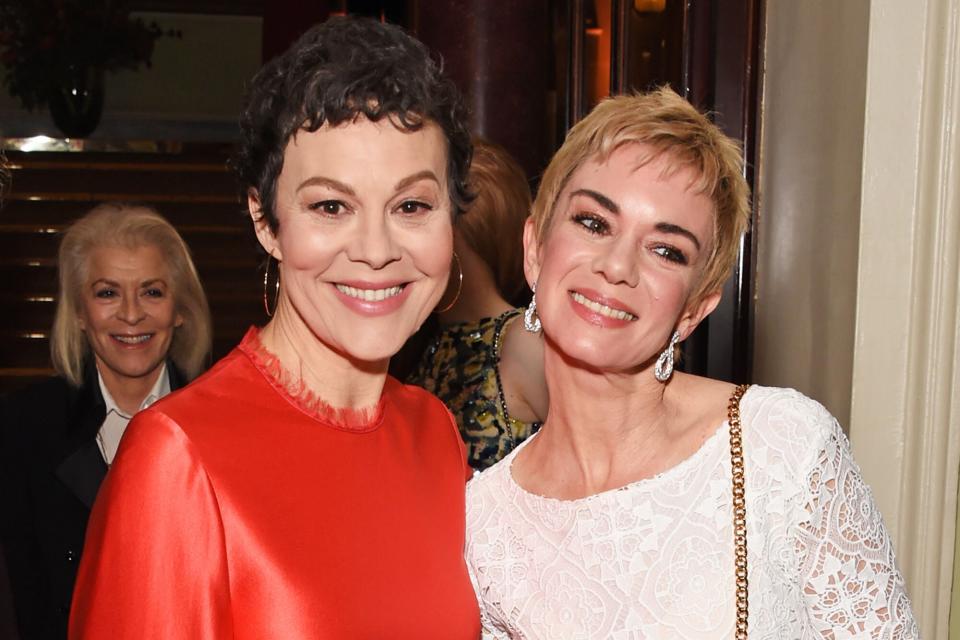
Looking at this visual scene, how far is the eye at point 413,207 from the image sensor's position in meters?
1.73

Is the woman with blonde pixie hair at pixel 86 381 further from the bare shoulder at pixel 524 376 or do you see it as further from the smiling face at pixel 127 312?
the bare shoulder at pixel 524 376

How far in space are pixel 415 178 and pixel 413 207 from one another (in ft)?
0.19

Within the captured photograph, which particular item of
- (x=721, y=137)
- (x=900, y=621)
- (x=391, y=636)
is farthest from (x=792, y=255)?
(x=391, y=636)

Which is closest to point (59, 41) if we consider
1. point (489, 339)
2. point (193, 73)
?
point (193, 73)

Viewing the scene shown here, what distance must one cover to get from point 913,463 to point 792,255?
0.56 metres

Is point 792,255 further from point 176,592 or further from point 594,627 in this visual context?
point 176,592

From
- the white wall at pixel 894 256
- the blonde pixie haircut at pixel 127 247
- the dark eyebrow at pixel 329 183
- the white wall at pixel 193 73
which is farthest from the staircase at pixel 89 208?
the dark eyebrow at pixel 329 183

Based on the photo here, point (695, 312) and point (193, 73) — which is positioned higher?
point (193, 73)

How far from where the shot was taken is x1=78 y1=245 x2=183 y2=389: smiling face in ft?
10.3

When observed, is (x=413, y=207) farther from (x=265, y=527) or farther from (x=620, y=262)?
(x=265, y=527)

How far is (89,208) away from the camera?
328 inches

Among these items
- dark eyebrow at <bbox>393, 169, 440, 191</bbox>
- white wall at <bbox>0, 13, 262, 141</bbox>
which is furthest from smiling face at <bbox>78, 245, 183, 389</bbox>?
white wall at <bbox>0, 13, 262, 141</bbox>

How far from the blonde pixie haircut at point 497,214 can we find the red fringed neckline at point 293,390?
1.14 metres

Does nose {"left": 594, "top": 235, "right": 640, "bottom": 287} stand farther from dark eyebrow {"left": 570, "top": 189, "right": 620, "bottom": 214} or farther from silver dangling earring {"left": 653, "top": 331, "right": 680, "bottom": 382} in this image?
silver dangling earring {"left": 653, "top": 331, "right": 680, "bottom": 382}
